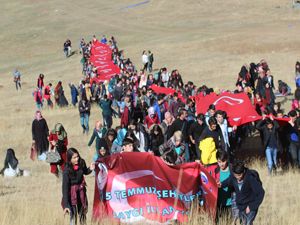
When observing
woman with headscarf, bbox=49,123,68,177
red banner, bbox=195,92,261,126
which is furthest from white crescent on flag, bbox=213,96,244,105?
woman with headscarf, bbox=49,123,68,177

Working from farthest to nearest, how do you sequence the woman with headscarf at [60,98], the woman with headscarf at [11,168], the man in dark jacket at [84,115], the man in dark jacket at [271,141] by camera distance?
1. the woman with headscarf at [60,98]
2. the man in dark jacket at [84,115]
3. the woman with headscarf at [11,168]
4. the man in dark jacket at [271,141]

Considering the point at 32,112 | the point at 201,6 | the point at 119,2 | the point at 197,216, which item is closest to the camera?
the point at 197,216

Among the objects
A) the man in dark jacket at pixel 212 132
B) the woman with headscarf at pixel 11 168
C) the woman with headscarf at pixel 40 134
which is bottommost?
the woman with headscarf at pixel 11 168

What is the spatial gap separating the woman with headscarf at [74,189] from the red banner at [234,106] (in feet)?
25.6

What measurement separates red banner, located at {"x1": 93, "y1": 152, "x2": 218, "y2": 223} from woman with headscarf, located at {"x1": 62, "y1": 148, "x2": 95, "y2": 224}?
371mm

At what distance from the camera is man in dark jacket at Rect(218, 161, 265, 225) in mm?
8492

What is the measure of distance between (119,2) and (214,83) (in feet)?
201

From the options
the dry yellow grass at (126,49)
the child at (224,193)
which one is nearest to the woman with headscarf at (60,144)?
the dry yellow grass at (126,49)

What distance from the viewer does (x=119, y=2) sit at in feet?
303

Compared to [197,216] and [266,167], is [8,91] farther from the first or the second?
[197,216]

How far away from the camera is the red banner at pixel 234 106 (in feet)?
53.4

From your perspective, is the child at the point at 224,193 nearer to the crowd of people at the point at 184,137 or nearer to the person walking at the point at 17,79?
the crowd of people at the point at 184,137

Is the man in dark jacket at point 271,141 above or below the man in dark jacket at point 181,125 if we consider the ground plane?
below

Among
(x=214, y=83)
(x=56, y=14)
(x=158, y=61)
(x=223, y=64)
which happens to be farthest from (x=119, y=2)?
(x=214, y=83)
